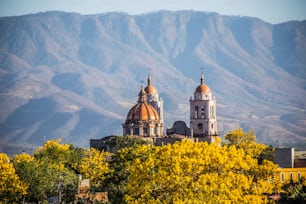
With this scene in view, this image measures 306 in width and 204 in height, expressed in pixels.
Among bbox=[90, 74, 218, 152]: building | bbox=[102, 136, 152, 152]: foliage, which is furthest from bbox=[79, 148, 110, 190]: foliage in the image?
bbox=[90, 74, 218, 152]: building

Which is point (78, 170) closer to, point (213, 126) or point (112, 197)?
point (112, 197)

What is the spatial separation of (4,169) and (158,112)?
82985 mm

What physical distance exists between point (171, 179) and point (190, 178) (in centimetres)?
132

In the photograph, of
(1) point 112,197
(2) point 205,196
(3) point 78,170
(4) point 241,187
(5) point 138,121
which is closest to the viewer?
(2) point 205,196

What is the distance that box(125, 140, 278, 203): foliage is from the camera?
61031 millimetres

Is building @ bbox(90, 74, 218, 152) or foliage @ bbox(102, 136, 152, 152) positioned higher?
building @ bbox(90, 74, 218, 152)

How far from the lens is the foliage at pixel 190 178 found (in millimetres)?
61031

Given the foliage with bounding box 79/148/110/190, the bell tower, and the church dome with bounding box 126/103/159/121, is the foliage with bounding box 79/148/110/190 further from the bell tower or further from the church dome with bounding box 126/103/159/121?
the bell tower

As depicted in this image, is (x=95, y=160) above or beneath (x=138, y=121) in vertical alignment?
beneath

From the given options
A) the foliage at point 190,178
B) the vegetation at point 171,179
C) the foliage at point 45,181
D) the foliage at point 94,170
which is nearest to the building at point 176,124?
the foliage at point 94,170

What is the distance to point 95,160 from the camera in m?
102

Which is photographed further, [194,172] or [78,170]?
[78,170]

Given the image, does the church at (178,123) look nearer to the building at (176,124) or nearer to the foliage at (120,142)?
the building at (176,124)

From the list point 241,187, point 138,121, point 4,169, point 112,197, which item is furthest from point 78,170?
point 138,121
